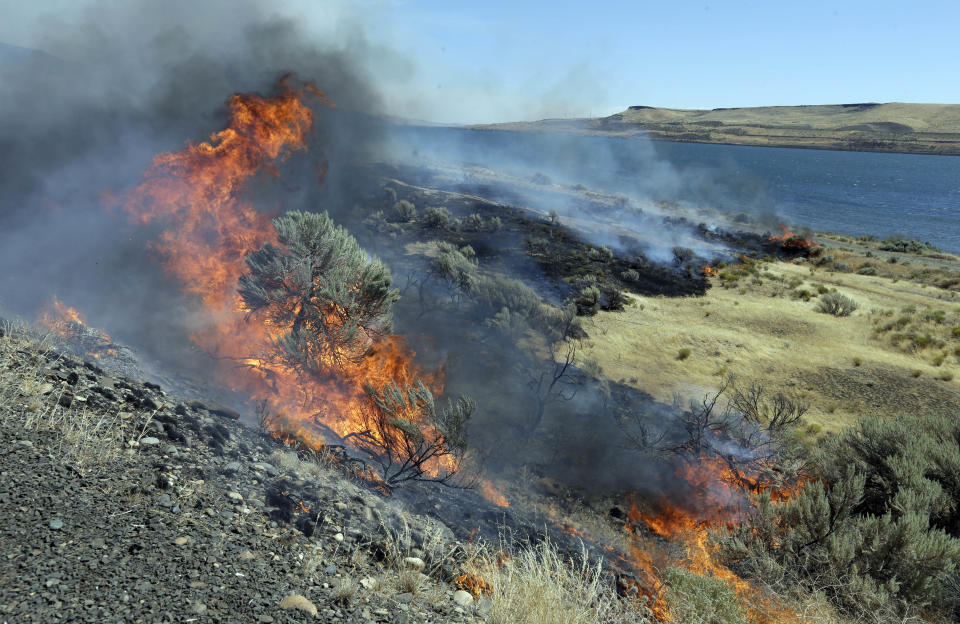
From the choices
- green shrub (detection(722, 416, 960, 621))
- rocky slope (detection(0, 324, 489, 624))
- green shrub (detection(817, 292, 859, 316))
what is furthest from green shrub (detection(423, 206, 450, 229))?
rocky slope (detection(0, 324, 489, 624))

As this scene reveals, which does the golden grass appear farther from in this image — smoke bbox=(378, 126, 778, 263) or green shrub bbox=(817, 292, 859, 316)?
smoke bbox=(378, 126, 778, 263)

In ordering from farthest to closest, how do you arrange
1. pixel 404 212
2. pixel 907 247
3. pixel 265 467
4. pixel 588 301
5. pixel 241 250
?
pixel 907 247
pixel 404 212
pixel 588 301
pixel 241 250
pixel 265 467

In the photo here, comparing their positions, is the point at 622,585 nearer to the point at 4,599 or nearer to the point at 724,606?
the point at 724,606

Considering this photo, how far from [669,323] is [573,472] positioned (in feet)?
44.6

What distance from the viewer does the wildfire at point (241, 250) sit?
37.2 ft

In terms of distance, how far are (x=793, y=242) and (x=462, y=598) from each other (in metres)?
51.4

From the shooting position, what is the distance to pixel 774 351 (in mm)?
19922

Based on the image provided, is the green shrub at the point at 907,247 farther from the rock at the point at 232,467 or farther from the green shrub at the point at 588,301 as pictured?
the rock at the point at 232,467

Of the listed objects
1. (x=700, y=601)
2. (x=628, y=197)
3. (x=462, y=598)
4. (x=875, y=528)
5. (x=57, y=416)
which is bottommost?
(x=875, y=528)

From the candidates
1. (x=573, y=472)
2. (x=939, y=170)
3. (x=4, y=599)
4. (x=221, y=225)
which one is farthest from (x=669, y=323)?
(x=939, y=170)

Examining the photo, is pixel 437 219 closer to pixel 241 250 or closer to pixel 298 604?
pixel 241 250

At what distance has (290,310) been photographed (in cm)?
1189

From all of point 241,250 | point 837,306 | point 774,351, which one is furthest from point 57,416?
point 837,306

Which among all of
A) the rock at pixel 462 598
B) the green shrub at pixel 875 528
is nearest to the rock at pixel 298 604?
the rock at pixel 462 598
